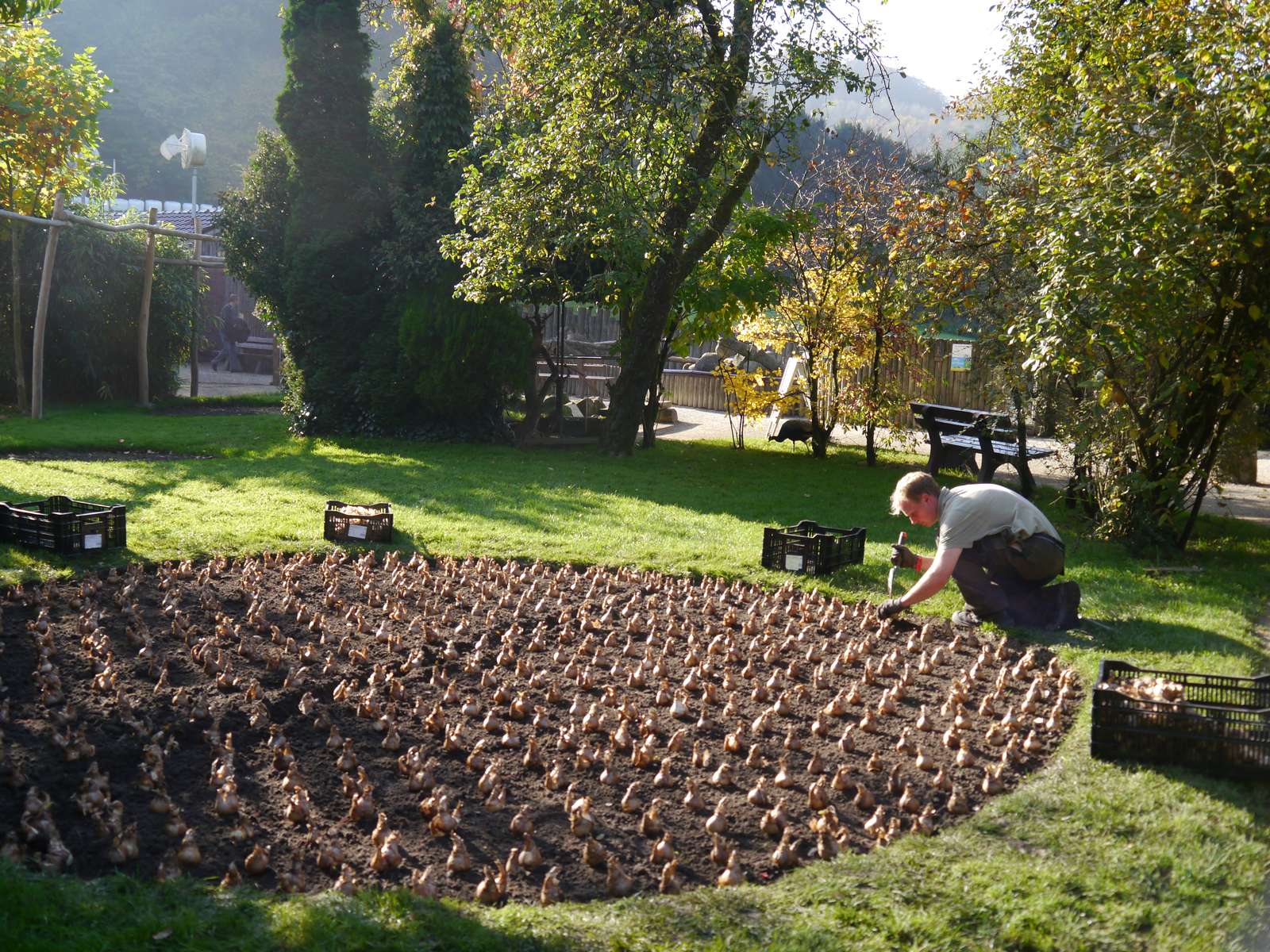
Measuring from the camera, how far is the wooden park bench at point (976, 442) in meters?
11.4

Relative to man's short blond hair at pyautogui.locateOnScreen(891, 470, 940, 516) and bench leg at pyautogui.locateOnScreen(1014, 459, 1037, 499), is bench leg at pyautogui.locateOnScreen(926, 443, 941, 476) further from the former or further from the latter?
man's short blond hair at pyautogui.locateOnScreen(891, 470, 940, 516)

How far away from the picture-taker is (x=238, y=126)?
224 ft

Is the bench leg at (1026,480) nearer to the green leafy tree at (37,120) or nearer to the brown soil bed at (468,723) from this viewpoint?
the brown soil bed at (468,723)

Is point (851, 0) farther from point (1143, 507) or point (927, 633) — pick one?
point (927, 633)

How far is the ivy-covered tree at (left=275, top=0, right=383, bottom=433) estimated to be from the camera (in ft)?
→ 46.6

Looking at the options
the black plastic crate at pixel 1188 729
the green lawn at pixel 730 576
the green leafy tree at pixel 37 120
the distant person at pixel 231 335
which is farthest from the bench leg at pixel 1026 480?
the distant person at pixel 231 335

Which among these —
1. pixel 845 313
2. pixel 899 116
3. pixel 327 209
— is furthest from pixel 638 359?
pixel 899 116

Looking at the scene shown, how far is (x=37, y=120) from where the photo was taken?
1346 cm

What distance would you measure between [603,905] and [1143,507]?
7.10 m

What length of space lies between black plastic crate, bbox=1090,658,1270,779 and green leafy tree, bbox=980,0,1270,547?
3.56 meters

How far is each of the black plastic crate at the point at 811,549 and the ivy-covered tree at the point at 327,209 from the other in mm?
8105

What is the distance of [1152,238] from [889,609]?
3.17 metres

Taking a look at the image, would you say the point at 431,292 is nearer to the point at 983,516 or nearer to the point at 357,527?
the point at 357,527

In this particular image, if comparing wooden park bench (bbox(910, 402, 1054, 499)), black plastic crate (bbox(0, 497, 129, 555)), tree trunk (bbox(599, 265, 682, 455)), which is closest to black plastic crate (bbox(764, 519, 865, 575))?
wooden park bench (bbox(910, 402, 1054, 499))
